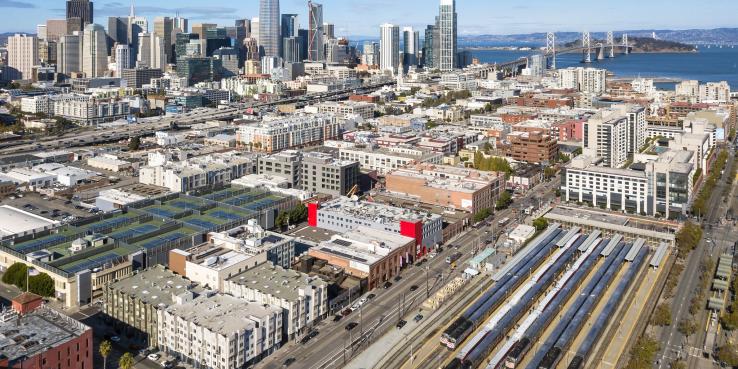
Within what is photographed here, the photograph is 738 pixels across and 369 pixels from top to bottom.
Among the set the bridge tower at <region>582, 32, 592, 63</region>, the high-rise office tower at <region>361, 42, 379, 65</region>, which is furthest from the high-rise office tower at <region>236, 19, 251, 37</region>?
the bridge tower at <region>582, 32, 592, 63</region>

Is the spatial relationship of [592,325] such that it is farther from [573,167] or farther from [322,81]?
[322,81]

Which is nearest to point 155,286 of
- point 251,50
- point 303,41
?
point 251,50

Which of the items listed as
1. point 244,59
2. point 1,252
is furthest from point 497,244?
point 244,59

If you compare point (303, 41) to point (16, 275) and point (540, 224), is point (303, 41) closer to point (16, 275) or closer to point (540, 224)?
point (540, 224)

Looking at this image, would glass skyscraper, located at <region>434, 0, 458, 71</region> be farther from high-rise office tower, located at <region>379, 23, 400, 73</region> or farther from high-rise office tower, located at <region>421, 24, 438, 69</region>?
high-rise office tower, located at <region>379, 23, 400, 73</region>

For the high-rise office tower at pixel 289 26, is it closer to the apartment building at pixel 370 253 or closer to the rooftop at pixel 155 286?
the apartment building at pixel 370 253

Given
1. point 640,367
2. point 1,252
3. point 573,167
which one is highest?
point 573,167
